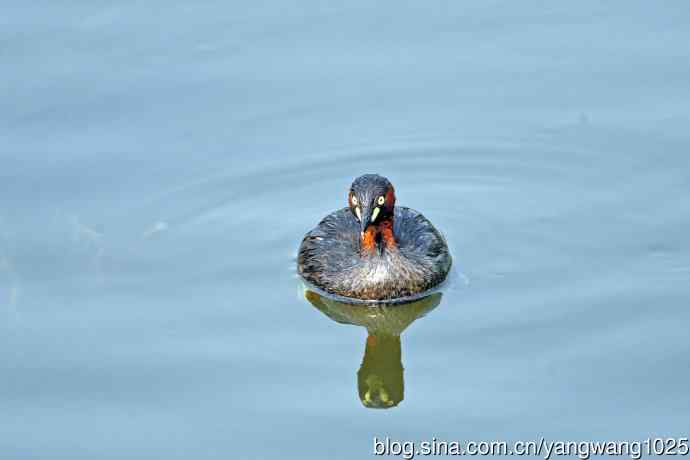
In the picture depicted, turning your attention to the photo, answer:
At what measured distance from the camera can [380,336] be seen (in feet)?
41.4

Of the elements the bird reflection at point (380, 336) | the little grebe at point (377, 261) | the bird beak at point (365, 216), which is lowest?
the bird reflection at point (380, 336)

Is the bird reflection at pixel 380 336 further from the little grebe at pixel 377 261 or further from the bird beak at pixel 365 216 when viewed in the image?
the bird beak at pixel 365 216

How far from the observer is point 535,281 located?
1273 centimetres

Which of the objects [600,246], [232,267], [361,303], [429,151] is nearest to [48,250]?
[232,267]

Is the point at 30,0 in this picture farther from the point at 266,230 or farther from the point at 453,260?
the point at 453,260

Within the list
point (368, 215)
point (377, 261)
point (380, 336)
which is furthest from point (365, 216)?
point (380, 336)

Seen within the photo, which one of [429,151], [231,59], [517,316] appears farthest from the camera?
[231,59]

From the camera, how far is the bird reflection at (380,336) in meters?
11.5

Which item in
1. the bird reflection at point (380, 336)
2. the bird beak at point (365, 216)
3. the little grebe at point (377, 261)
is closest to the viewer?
the bird reflection at point (380, 336)

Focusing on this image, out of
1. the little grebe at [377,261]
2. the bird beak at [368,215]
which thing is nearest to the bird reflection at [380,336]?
the little grebe at [377,261]

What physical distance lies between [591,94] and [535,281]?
3.42m

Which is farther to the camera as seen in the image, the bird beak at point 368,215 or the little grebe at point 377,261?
the little grebe at point 377,261

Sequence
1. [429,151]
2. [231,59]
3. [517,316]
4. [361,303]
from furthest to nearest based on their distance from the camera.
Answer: [231,59]
[429,151]
[361,303]
[517,316]

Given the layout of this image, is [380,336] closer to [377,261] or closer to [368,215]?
[377,261]
